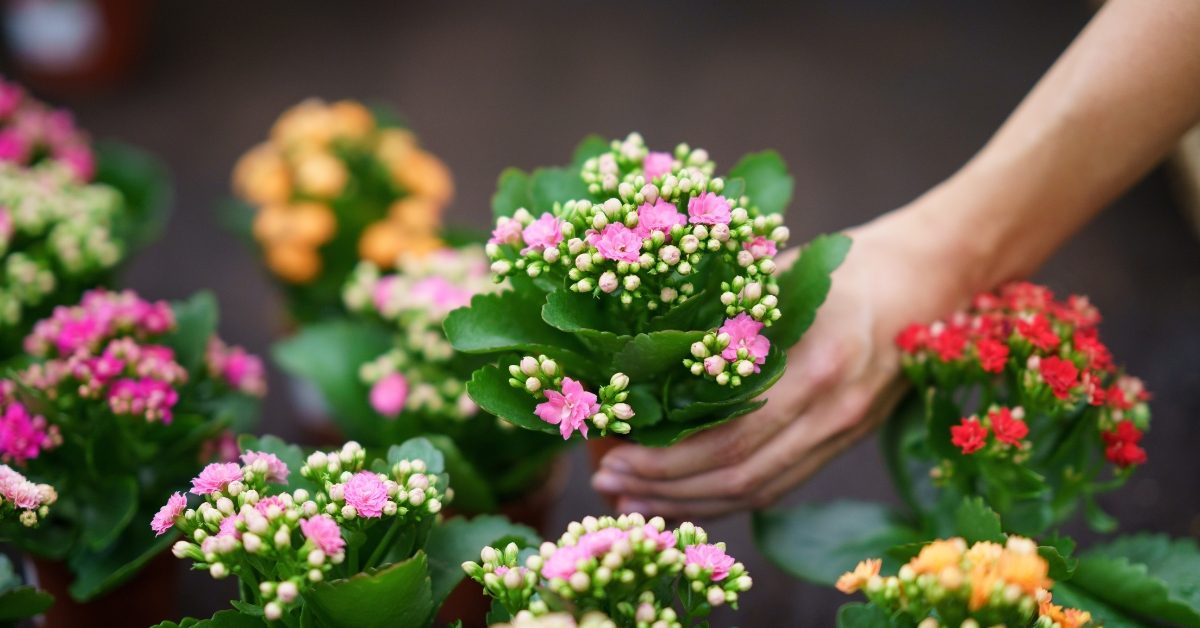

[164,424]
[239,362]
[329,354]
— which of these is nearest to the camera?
[164,424]

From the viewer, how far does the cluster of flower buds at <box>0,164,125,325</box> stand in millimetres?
1074

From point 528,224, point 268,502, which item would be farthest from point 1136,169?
point 268,502

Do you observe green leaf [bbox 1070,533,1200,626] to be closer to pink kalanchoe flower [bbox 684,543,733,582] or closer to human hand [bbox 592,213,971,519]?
human hand [bbox 592,213,971,519]

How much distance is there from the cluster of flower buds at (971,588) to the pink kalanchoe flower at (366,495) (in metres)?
0.33

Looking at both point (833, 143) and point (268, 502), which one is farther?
point (833, 143)

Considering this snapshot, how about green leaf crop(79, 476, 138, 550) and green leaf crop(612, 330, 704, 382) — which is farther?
green leaf crop(79, 476, 138, 550)

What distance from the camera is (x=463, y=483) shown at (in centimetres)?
100

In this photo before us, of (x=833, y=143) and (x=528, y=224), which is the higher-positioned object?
(x=833, y=143)

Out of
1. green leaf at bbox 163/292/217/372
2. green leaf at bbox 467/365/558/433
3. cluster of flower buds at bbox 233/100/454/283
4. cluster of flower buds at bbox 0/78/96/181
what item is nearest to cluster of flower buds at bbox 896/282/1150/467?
green leaf at bbox 467/365/558/433

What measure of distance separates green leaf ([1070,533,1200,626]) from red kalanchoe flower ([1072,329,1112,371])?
0.53ft

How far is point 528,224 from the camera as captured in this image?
801mm

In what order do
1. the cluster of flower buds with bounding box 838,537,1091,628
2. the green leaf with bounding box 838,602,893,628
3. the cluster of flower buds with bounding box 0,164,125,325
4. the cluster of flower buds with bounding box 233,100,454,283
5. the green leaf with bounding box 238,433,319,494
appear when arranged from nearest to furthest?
the cluster of flower buds with bounding box 838,537,1091,628 → the green leaf with bounding box 838,602,893,628 → the green leaf with bounding box 238,433,319,494 → the cluster of flower buds with bounding box 0,164,125,325 → the cluster of flower buds with bounding box 233,100,454,283

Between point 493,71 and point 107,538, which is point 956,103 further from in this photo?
point 107,538

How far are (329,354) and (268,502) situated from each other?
527mm
